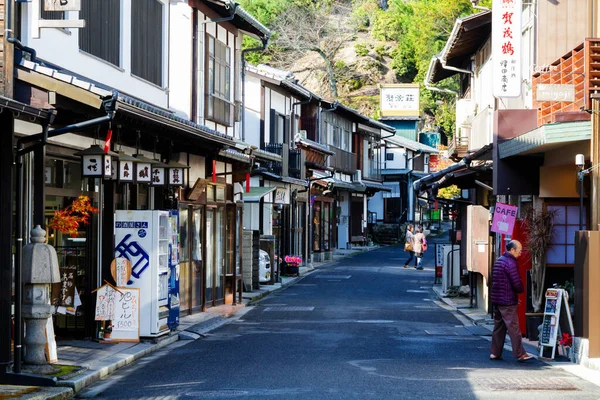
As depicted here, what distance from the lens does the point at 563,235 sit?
1778cm

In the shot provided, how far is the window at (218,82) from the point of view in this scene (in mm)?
22828

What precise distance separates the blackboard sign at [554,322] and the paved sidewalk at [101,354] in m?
6.31

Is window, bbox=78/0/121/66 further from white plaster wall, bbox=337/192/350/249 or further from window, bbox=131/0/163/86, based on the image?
white plaster wall, bbox=337/192/350/249

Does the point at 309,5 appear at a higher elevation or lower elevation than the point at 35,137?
higher

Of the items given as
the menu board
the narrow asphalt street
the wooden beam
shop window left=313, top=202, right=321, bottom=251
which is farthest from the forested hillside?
the wooden beam

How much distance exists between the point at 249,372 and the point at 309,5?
231ft

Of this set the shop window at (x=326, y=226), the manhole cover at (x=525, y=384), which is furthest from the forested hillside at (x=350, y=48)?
the manhole cover at (x=525, y=384)

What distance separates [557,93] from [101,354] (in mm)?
8049

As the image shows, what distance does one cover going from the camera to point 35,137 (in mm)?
11641

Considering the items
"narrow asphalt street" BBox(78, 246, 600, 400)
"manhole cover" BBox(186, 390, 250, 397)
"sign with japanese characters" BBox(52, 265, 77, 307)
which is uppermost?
"sign with japanese characters" BBox(52, 265, 77, 307)

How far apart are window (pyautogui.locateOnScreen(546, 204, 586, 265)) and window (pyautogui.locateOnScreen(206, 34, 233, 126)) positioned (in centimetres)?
907

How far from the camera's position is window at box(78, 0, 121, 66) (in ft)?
50.1

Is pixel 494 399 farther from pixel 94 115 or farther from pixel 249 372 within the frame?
pixel 94 115

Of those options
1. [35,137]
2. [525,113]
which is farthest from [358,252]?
[35,137]
